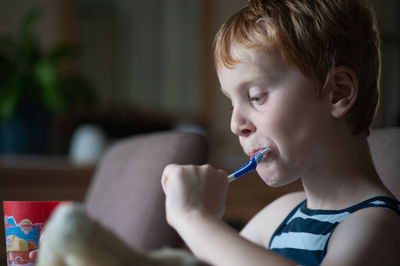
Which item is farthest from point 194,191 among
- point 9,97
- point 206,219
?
point 9,97

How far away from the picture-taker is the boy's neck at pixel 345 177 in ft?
2.64

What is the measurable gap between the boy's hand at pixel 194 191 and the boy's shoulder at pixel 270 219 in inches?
15.3

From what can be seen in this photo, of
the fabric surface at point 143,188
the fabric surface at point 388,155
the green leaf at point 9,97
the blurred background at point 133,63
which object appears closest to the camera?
the fabric surface at point 388,155

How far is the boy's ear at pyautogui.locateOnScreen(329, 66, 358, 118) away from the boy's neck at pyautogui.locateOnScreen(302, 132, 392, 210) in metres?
0.05

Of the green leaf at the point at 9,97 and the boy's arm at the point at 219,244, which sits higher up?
the boy's arm at the point at 219,244

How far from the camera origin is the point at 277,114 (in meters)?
0.77

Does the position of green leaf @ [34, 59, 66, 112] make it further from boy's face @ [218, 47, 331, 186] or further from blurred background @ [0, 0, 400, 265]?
boy's face @ [218, 47, 331, 186]

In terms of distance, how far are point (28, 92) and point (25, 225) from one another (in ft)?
7.41

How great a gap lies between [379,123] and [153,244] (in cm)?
369

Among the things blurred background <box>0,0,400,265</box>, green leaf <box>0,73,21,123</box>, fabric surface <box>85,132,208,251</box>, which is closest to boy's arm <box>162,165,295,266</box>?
fabric surface <box>85,132,208,251</box>

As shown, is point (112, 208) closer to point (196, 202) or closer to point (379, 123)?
point (196, 202)

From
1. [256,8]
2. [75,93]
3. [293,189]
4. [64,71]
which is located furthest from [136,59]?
[256,8]

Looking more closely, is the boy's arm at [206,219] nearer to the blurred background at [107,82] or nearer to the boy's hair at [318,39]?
the boy's hair at [318,39]

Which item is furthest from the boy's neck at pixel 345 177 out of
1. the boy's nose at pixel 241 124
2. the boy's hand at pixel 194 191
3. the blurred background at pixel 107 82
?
the blurred background at pixel 107 82
